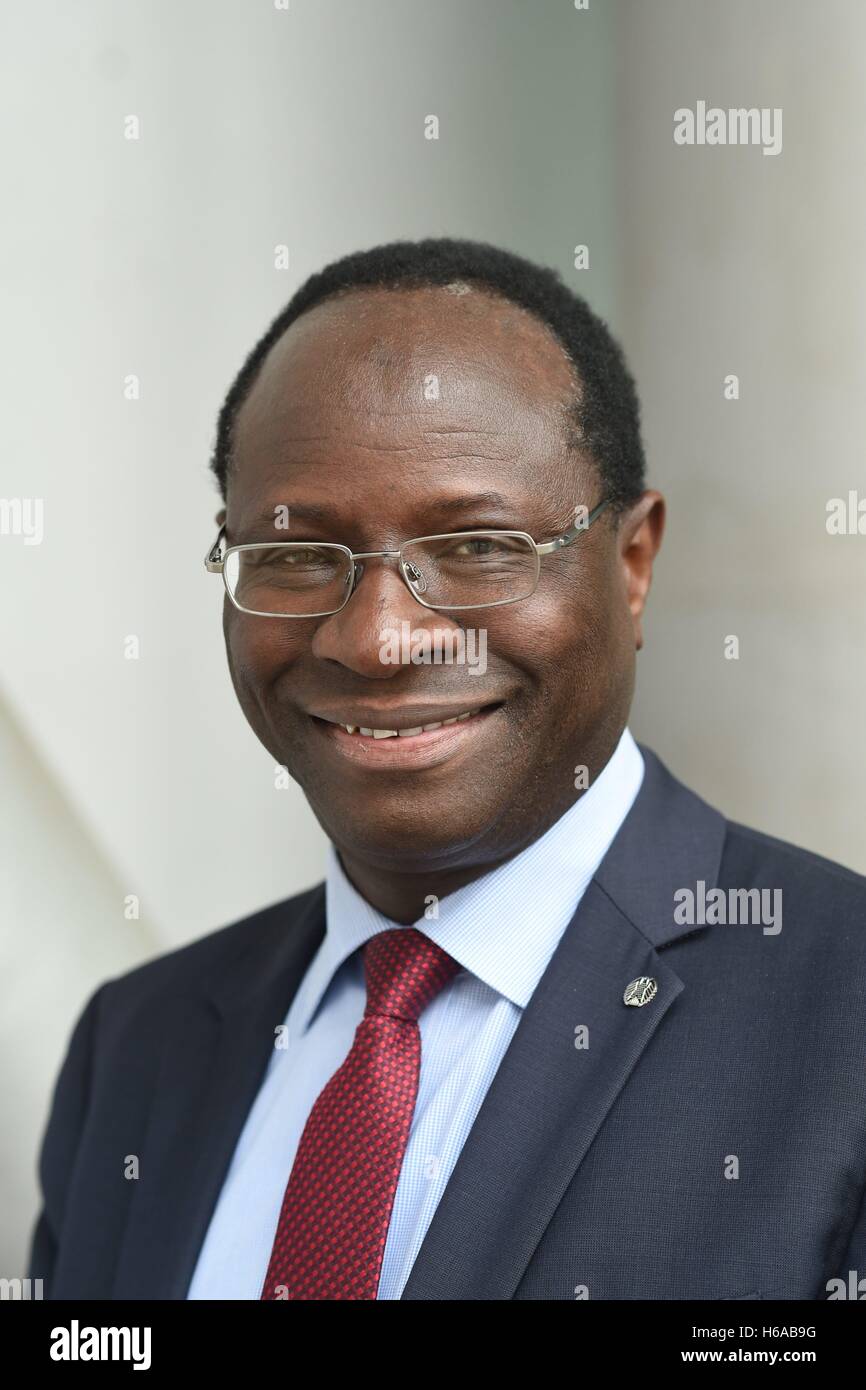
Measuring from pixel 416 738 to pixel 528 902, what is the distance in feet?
0.80

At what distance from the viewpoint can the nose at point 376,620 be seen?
4.75 ft

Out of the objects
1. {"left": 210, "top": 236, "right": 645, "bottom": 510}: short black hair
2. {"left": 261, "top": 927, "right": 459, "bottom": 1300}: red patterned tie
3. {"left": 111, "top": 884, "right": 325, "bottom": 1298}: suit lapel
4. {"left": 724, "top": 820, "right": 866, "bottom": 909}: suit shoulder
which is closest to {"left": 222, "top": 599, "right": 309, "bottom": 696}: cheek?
{"left": 210, "top": 236, "right": 645, "bottom": 510}: short black hair

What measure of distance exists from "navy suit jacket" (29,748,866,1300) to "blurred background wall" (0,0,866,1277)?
0.86m

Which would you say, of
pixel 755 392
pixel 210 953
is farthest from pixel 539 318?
pixel 210 953

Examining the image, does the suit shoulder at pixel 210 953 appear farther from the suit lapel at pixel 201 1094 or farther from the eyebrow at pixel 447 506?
the eyebrow at pixel 447 506

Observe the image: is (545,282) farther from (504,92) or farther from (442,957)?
(504,92)

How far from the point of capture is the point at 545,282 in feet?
5.70

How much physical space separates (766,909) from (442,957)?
0.37 meters

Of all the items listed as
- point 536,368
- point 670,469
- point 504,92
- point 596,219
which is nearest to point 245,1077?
point 536,368

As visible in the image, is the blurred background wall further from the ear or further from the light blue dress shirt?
the light blue dress shirt

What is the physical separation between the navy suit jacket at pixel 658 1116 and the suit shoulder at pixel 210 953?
9.0 inches

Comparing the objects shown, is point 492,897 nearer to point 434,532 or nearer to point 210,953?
point 434,532

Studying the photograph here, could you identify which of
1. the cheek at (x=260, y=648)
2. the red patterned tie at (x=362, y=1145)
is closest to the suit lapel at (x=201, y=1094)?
the red patterned tie at (x=362, y=1145)

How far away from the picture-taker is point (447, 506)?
1480 millimetres
